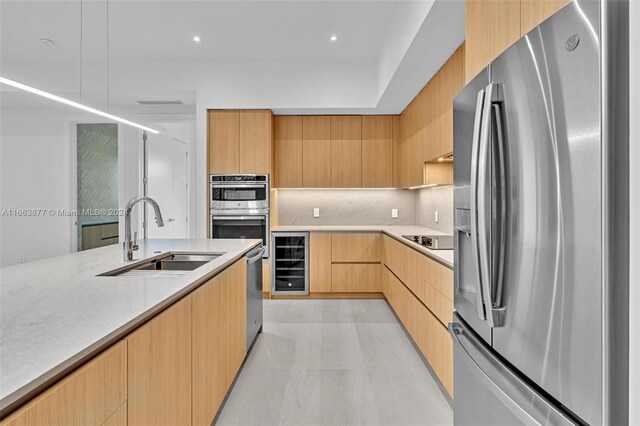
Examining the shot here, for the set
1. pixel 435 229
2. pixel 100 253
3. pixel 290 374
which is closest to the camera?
pixel 100 253

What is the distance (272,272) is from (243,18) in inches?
110

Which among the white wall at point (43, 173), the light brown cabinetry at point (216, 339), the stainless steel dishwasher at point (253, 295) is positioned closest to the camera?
the light brown cabinetry at point (216, 339)

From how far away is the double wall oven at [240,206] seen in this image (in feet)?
14.0

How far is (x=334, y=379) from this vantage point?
7.72 feet

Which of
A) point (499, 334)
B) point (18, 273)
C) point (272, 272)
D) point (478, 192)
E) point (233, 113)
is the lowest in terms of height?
point (272, 272)

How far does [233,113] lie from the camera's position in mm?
4273

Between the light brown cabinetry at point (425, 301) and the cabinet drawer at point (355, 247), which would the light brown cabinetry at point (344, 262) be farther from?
the light brown cabinetry at point (425, 301)

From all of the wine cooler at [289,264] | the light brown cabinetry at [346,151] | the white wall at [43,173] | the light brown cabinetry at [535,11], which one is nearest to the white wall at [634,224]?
the light brown cabinetry at [535,11]

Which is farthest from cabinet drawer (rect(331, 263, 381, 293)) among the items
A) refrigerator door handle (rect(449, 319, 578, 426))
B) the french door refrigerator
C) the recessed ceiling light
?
the recessed ceiling light

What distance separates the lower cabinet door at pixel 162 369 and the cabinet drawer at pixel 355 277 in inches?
117

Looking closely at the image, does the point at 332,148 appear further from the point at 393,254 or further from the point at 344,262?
the point at 393,254

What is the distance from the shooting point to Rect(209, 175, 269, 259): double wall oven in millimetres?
4266

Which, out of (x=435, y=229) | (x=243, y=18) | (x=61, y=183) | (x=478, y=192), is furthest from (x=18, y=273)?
(x=61, y=183)

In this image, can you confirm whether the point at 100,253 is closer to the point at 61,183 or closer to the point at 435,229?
the point at 435,229
